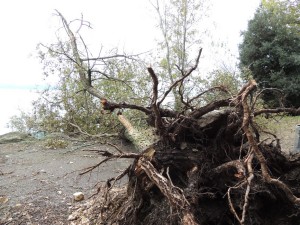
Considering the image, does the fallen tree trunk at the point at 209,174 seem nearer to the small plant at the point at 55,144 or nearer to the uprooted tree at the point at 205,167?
the uprooted tree at the point at 205,167

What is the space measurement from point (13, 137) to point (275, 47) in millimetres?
8525

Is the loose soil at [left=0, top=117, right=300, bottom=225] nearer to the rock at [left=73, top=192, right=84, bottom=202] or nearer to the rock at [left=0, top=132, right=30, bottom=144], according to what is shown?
the rock at [left=73, top=192, right=84, bottom=202]

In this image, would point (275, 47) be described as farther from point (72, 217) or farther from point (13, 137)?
point (72, 217)

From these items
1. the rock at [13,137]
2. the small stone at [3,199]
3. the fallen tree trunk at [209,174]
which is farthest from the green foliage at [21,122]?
the fallen tree trunk at [209,174]

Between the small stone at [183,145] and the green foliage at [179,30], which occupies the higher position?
the green foliage at [179,30]

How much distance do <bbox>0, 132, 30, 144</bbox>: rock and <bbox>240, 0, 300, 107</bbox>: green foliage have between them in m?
7.24

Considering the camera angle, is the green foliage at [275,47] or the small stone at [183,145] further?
the green foliage at [275,47]

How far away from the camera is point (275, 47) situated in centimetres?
1014

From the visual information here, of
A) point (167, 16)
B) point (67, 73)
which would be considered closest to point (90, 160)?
point (67, 73)

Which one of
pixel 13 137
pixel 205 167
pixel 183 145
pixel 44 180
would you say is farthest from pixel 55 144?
pixel 205 167

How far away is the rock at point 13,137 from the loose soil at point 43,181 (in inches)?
28.5

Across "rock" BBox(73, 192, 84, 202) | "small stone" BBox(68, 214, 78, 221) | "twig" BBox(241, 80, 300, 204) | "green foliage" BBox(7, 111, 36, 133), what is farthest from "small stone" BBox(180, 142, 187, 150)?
"green foliage" BBox(7, 111, 36, 133)

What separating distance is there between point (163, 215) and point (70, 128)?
19.0ft

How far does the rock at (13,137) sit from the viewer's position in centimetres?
721
